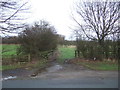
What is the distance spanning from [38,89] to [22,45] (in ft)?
52.8

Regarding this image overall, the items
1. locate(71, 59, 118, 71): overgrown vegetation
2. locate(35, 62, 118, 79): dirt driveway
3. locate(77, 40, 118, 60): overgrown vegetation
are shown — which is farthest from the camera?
locate(77, 40, 118, 60): overgrown vegetation

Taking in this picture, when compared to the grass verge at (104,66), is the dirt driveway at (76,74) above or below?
above

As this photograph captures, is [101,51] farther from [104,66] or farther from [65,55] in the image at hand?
[65,55]

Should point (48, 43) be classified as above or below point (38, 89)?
above

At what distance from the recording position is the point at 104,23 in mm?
28562

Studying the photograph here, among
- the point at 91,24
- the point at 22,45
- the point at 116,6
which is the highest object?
the point at 116,6

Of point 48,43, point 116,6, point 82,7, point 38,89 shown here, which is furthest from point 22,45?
point 38,89

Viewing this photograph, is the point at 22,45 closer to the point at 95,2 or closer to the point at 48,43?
the point at 48,43

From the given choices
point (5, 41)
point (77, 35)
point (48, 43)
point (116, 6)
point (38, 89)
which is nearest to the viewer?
point (38, 89)

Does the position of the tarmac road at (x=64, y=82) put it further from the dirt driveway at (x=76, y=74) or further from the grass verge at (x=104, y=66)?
the grass verge at (x=104, y=66)

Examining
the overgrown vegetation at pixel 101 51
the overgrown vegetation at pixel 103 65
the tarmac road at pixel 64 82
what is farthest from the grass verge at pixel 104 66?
the tarmac road at pixel 64 82

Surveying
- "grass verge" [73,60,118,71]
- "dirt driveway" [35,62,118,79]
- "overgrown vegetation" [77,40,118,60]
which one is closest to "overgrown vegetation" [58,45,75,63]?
"overgrown vegetation" [77,40,118,60]

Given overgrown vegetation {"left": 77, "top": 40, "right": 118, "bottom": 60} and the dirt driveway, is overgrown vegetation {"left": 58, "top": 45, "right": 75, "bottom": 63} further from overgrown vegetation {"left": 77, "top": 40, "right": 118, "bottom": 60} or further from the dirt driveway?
the dirt driveway

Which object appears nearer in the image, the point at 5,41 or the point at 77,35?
the point at 5,41
